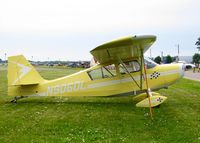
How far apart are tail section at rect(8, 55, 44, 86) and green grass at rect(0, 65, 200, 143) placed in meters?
0.98

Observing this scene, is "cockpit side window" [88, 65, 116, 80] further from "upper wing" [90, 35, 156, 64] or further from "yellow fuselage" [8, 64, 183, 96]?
"upper wing" [90, 35, 156, 64]

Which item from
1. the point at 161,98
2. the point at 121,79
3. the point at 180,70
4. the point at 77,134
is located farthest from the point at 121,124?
the point at 180,70

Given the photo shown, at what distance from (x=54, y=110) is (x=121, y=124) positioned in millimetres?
3335

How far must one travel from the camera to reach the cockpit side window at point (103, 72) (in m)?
12.3

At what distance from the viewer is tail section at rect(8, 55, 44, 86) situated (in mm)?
12422

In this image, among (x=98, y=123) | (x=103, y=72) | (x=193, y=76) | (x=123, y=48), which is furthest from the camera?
(x=193, y=76)

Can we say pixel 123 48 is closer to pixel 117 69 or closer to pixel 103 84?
pixel 117 69

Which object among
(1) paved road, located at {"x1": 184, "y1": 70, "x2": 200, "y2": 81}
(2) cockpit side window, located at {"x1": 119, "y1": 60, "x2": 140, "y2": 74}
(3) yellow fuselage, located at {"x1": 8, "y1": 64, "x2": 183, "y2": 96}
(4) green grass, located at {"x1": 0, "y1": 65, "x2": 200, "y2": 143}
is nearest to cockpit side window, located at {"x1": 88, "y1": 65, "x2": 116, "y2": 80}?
(3) yellow fuselage, located at {"x1": 8, "y1": 64, "x2": 183, "y2": 96}

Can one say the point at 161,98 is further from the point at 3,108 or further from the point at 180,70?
the point at 3,108

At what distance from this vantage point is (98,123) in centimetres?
859

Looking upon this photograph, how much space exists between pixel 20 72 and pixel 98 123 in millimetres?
5289

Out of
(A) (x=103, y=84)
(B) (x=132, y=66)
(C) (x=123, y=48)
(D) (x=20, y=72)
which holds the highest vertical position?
(C) (x=123, y=48)

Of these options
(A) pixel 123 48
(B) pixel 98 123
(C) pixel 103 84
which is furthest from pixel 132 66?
(B) pixel 98 123

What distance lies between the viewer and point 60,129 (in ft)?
25.7
